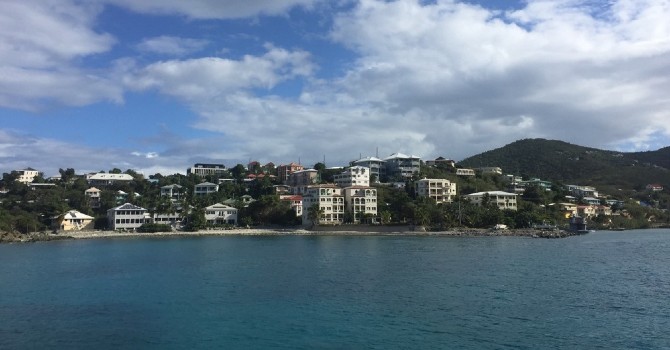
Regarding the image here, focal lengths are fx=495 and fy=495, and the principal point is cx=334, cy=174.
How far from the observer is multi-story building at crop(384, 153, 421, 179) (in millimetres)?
109056

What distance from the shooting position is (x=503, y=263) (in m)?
38.4

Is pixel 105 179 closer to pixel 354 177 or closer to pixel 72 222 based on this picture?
pixel 72 222

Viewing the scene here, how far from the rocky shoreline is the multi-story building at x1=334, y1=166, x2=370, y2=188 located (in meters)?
17.9

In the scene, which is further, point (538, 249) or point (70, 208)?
point (70, 208)

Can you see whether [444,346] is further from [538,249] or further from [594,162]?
[594,162]

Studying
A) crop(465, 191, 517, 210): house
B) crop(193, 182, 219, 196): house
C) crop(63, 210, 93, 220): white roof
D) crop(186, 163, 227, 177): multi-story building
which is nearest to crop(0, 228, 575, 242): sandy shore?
crop(63, 210, 93, 220): white roof

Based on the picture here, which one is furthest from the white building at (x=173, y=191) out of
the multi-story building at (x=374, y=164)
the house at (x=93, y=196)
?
the multi-story building at (x=374, y=164)

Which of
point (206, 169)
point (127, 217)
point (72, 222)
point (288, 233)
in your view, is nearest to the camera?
point (288, 233)

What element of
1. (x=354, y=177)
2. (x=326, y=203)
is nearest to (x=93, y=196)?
(x=326, y=203)

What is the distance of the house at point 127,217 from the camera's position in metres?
83.8

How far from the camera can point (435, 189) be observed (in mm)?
92938

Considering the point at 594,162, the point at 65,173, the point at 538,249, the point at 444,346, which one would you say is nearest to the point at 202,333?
the point at 444,346

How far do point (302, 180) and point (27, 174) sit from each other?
6342 centimetres

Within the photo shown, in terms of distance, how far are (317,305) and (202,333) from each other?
598 cm
